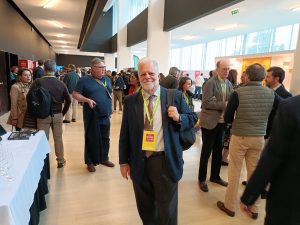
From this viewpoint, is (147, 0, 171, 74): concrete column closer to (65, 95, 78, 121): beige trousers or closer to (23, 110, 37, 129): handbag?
(65, 95, 78, 121): beige trousers

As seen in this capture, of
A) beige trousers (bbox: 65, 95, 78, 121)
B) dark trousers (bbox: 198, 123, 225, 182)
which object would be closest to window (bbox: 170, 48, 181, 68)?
beige trousers (bbox: 65, 95, 78, 121)

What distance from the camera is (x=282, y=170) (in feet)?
3.50

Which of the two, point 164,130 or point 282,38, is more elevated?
point 282,38

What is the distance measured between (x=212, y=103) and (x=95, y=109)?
1.55m

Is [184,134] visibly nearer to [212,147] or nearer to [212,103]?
[212,103]

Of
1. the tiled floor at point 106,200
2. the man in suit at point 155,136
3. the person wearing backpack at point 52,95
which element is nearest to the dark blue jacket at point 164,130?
the man in suit at point 155,136

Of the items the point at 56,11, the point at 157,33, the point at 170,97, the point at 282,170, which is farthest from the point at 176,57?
the point at 282,170

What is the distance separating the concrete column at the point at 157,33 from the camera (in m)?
7.21

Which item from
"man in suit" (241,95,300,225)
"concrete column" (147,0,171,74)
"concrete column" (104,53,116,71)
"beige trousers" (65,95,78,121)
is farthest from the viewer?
"concrete column" (104,53,116,71)

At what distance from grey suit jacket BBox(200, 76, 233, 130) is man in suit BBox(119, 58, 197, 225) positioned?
42.2 inches

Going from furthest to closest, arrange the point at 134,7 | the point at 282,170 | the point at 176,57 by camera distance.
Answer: the point at 176,57
the point at 134,7
the point at 282,170

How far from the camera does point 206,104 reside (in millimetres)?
2748

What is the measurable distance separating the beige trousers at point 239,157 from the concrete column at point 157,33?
5416mm

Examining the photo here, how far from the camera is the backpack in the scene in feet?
9.59
